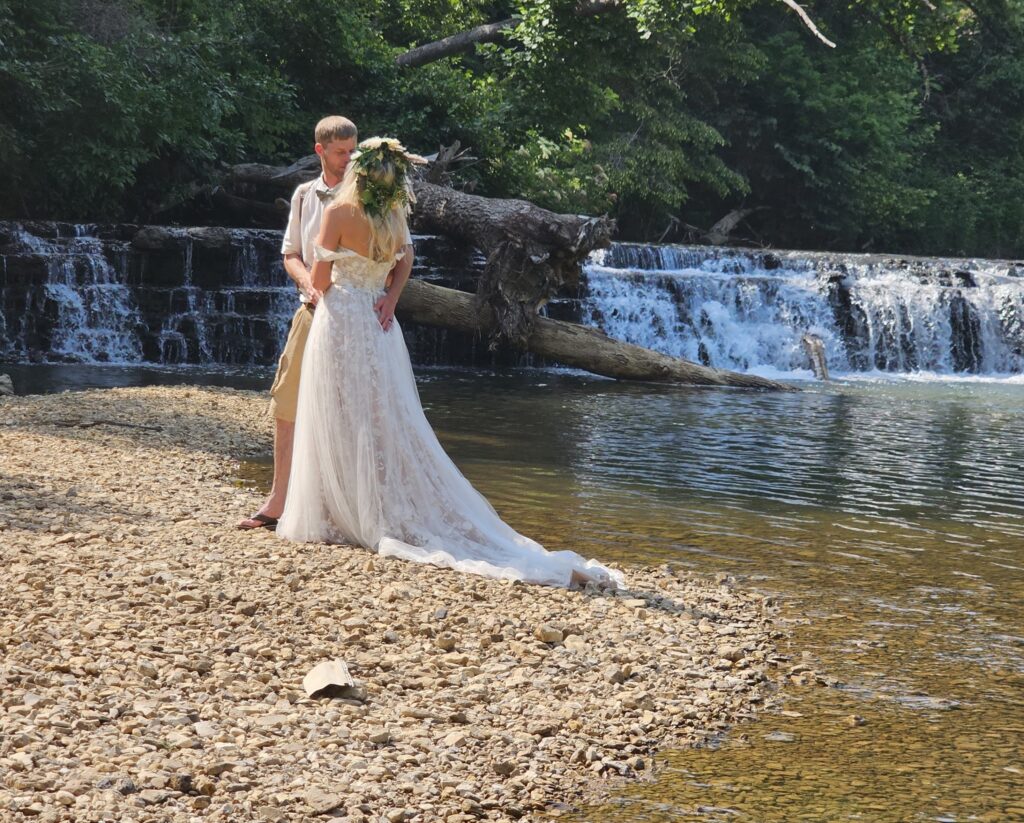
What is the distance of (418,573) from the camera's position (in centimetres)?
569

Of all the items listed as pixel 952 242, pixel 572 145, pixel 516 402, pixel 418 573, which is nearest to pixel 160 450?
pixel 418 573

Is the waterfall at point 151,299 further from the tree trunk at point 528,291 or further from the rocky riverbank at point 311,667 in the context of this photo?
the rocky riverbank at point 311,667

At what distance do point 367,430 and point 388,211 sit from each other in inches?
41.5

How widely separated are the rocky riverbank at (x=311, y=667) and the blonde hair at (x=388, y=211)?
1.47 m

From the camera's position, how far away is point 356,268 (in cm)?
616

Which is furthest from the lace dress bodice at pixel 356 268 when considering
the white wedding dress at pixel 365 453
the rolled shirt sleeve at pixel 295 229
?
the rolled shirt sleeve at pixel 295 229

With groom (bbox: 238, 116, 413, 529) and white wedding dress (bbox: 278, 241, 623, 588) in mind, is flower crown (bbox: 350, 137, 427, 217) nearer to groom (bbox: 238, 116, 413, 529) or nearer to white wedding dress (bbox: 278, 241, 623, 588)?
groom (bbox: 238, 116, 413, 529)

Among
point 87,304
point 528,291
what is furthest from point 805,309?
point 87,304

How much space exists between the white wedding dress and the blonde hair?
0.11 metres

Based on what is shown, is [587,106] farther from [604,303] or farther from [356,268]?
[356,268]

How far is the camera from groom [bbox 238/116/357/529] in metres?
6.09

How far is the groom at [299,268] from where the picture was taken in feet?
20.0

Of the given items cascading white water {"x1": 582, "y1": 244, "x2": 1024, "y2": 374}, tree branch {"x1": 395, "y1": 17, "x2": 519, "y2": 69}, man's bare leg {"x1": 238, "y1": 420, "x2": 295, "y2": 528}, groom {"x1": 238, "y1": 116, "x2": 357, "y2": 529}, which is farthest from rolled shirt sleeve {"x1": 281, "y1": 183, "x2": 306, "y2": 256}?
tree branch {"x1": 395, "y1": 17, "x2": 519, "y2": 69}

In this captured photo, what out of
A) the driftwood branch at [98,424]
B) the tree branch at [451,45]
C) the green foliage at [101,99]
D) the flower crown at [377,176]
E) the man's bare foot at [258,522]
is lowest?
the man's bare foot at [258,522]
